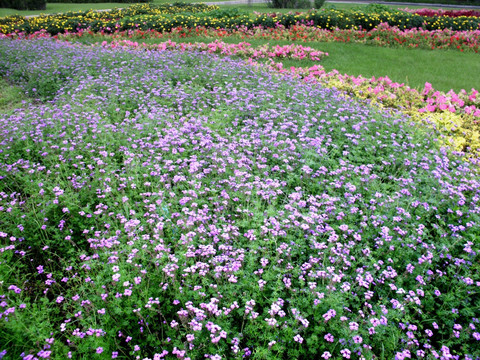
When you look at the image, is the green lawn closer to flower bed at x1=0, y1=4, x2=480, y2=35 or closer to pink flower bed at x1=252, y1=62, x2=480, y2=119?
pink flower bed at x1=252, y1=62, x2=480, y2=119

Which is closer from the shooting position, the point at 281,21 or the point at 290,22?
the point at 281,21

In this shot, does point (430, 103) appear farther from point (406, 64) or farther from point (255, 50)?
point (255, 50)

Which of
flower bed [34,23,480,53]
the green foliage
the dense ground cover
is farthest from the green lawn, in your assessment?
the green foliage

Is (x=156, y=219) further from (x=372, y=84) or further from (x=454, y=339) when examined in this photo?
(x=372, y=84)

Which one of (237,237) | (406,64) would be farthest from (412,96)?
(237,237)

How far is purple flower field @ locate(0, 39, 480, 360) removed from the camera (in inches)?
111

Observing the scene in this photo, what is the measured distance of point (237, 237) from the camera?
141 inches

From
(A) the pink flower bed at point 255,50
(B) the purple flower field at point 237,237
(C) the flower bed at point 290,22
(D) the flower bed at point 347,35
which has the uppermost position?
A: (C) the flower bed at point 290,22

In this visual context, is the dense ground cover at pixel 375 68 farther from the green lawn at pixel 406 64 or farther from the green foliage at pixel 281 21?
the green foliage at pixel 281 21

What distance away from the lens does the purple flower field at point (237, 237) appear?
2.81 m

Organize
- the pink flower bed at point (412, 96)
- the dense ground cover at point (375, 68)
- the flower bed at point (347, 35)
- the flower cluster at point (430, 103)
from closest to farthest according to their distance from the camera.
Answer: the flower cluster at point (430, 103) < the dense ground cover at point (375, 68) < the pink flower bed at point (412, 96) < the flower bed at point (347, 35)

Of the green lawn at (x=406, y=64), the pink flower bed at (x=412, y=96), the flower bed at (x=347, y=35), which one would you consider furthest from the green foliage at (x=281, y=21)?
the pink flower bed at (x=412, y=96)

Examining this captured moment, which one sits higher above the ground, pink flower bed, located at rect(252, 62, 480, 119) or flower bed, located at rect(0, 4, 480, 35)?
flower bed, located at rect(0, 4, 480, 35)

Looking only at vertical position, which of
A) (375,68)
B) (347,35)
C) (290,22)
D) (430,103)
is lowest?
(430,103)
